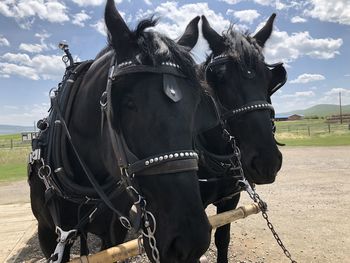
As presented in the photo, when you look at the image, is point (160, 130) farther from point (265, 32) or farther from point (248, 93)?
point (265, 32)

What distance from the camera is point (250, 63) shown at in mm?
3580

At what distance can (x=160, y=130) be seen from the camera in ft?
5.70

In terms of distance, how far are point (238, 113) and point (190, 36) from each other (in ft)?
3.75

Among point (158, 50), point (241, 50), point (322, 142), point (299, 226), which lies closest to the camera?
point (158, 50)

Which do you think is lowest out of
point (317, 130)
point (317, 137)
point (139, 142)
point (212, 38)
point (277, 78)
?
point (317, 137)

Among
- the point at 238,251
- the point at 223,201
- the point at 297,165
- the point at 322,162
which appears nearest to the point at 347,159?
the point at 322,162

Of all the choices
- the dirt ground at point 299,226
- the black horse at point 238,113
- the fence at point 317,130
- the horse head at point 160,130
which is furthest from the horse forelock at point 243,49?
the fence at point 317,130

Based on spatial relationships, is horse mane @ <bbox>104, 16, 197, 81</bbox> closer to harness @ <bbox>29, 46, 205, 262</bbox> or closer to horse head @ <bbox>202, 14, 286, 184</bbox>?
harness @ <bbox>29, 46, 205, 262</bbox>

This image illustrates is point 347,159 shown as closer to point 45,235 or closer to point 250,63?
point 250,63

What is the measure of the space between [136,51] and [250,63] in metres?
1.87

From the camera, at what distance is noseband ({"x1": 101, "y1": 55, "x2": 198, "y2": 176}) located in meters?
1.69

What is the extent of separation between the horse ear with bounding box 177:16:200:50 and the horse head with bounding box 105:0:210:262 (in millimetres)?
505

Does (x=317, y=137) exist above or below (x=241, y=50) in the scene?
below

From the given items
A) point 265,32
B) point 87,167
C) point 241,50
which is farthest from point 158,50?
point 265,32
